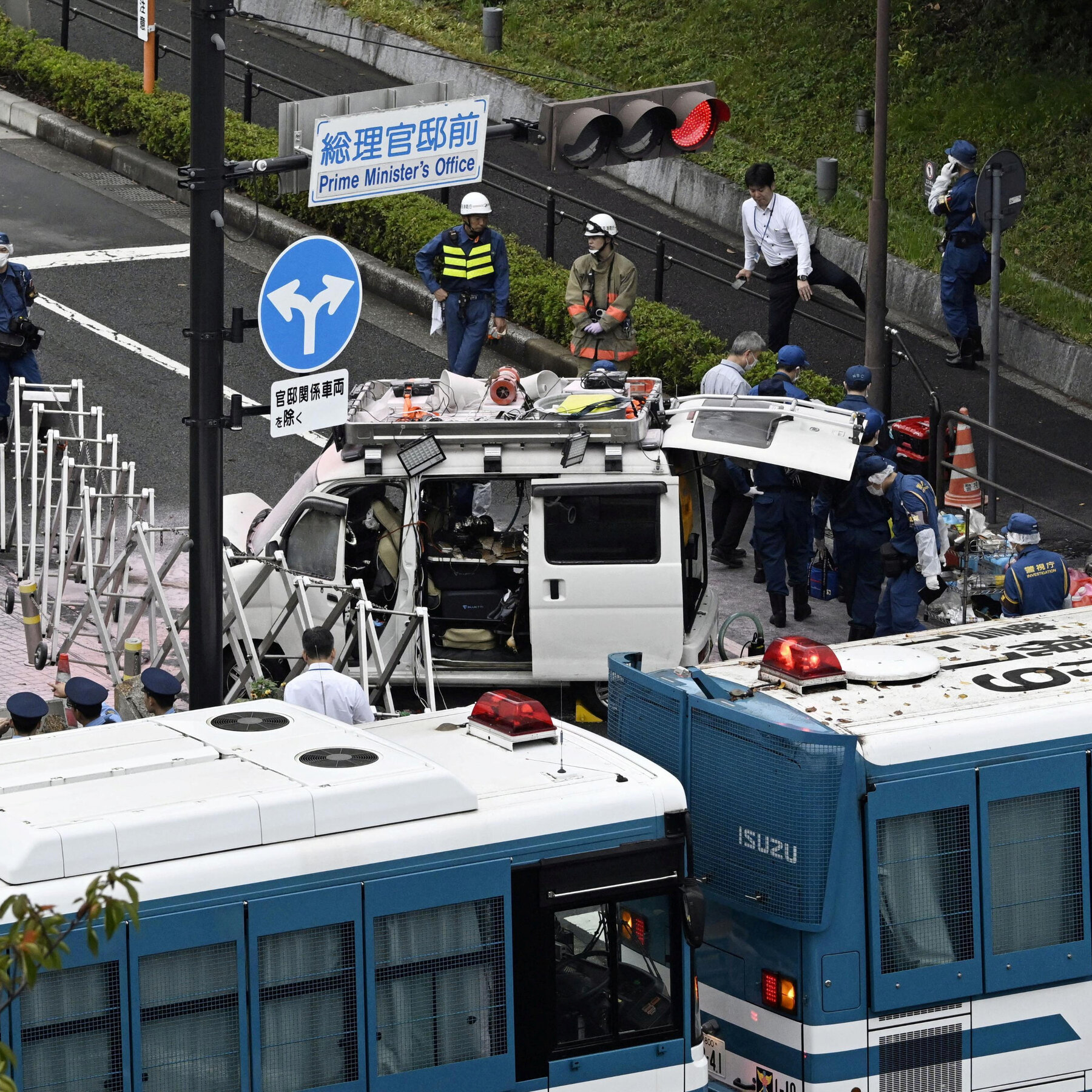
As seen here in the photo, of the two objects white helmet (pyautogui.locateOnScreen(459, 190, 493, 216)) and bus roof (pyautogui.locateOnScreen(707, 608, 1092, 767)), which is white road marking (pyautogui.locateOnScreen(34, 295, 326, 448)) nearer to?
white helmet (pyautogui.locateOnScreen(459, 190, 493, 216))

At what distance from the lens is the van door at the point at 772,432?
11969 millimetres

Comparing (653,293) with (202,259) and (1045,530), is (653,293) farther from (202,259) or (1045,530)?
(202,259)

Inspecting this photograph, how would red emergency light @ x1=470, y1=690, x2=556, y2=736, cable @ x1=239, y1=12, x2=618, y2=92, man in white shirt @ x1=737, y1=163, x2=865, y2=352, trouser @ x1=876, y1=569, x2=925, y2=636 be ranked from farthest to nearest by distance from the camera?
cable @ x1=239, y1=12, x2=618, y2=92, man in white shirt @ x1=737, y1=163, x2=865, y2=352, trouser @ x1=876, y1=569, x2=925, y2=636, red emergency light @ x1=470, y1=690, x2=556, y2=736

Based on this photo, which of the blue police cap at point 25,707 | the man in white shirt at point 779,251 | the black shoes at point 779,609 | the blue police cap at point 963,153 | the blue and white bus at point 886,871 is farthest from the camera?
the blue police cap at point 963,153

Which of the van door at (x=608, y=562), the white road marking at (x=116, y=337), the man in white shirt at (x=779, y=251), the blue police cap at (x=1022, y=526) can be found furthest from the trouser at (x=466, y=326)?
the blue police cap at (x=1022, y=526)

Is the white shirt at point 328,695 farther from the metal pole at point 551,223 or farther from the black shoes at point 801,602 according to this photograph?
the metal pole at point 551,223

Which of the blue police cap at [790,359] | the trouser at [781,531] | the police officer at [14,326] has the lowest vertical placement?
the trouser at [781,531]

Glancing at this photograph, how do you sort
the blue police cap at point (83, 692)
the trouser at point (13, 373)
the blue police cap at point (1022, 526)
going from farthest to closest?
the trouser at point (13, 373)
the blue police cap at point (1022, 526)
the blue police cap at point (83, 692)

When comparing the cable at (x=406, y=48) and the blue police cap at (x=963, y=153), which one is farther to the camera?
the cable at (x=406, y=48)

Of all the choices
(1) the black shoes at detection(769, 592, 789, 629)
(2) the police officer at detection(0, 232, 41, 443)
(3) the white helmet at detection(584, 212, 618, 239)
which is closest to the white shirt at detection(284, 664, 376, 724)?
(1) the black shoes at detection(769, 592, 789, 629)

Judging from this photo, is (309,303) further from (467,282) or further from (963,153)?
(963,153)

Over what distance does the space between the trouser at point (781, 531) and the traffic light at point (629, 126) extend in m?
3.18

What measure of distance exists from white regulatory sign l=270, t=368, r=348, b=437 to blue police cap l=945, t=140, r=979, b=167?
10.8 m

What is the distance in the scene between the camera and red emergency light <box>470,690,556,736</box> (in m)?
7.57
